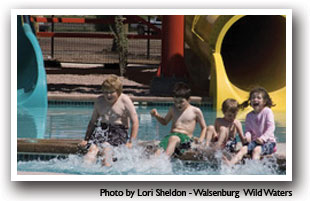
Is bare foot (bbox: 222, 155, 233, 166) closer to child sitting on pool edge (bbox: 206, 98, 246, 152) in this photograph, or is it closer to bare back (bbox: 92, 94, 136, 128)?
child sitting on pool edge (bbox: 206, 98, 246, 152)

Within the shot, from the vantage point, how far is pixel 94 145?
742 cm

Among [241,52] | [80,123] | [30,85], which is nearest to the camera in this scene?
[80,123]

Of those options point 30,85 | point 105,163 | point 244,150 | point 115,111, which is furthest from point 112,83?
point 30,85

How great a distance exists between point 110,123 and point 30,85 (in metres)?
6.41

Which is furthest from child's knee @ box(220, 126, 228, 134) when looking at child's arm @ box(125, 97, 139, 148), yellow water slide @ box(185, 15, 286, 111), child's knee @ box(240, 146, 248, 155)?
yellow water slide @ box(185, 15, 286, 111)

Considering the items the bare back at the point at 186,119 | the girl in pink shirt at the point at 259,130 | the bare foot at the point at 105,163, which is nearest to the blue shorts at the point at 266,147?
the girl in pink shirt at the point at 259,130

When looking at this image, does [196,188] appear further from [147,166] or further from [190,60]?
[190,60]

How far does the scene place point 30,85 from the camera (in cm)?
1361

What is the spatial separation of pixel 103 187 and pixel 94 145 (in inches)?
35.5

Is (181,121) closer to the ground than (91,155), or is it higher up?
higher up

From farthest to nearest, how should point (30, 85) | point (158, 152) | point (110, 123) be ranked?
point (30, 85)
point (110, 123)
point (158, 152)

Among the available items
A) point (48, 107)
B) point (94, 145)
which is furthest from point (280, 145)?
point (48, 107)

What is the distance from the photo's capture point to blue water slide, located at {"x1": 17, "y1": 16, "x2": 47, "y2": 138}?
35.6 feet

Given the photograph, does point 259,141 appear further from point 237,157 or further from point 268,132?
point 237,157
